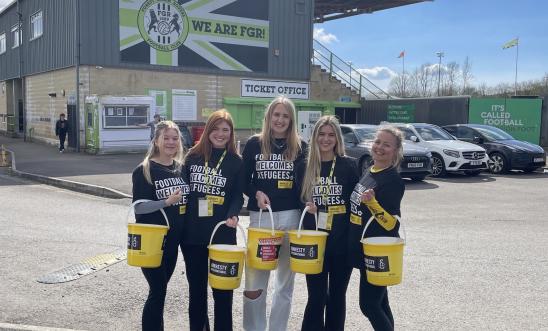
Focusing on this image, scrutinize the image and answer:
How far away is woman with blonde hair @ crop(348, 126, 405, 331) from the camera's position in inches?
140

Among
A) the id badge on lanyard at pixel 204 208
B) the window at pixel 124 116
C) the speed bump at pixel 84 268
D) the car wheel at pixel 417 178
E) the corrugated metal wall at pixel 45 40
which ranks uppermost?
the corrugated metal wall at pixel 45 40

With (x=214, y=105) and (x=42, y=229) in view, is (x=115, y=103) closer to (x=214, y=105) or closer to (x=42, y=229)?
(x=214, y=105)

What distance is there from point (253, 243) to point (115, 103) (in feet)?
62.6

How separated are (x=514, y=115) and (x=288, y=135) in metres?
22.3

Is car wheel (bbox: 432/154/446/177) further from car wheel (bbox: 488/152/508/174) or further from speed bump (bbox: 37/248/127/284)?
speed bump (bbox: 37/248/127/284)

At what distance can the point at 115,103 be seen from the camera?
21.5 m

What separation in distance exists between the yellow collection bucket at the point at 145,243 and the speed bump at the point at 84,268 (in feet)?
7.61

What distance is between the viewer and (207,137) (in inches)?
154

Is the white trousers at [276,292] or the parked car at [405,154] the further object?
the parked car at [405,154]

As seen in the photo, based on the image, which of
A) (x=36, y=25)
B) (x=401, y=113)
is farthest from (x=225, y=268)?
(x=36, y=25)

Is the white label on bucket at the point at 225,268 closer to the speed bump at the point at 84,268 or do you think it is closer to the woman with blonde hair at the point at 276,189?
the woman with blonde hair at the point at 276,189

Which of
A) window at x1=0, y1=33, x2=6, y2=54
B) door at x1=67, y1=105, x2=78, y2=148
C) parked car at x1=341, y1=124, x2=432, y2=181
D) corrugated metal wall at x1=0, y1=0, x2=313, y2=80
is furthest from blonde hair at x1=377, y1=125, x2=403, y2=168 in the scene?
window at x1=0, y1=33, x2=6, y2=54

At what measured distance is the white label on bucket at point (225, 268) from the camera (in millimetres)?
3636

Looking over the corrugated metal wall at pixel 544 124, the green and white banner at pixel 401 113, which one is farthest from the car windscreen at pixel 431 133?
the green and white banner at pixel 401 113
